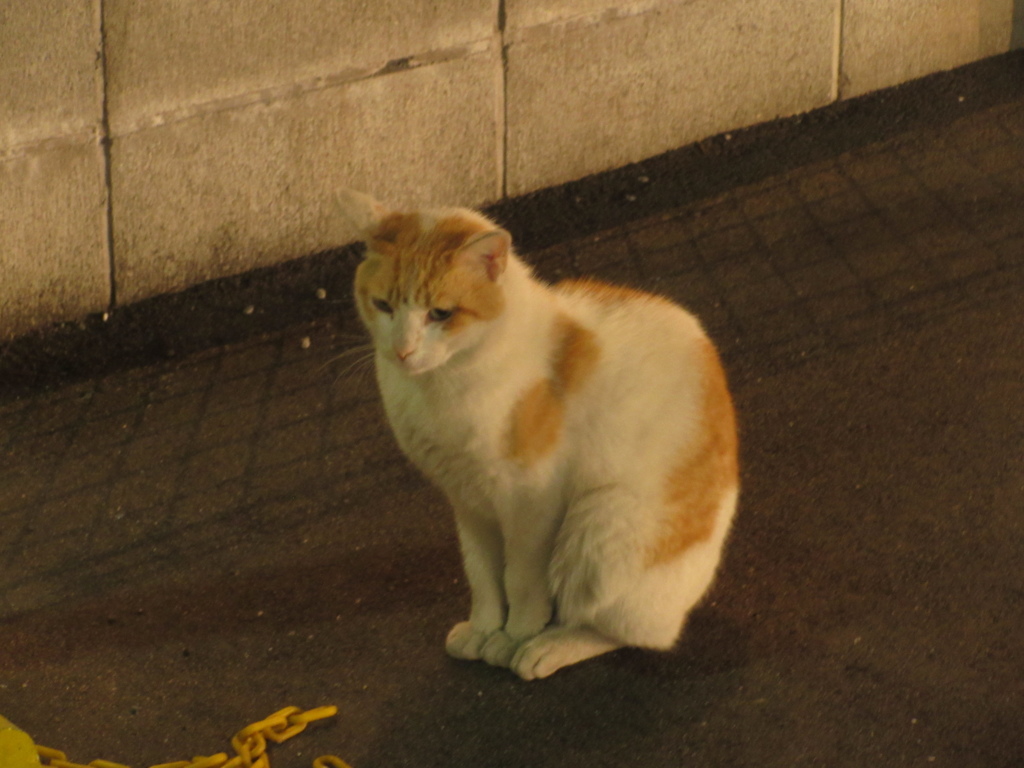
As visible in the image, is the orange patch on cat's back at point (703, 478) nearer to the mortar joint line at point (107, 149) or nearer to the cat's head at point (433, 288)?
the cat's head at point (433, 288)

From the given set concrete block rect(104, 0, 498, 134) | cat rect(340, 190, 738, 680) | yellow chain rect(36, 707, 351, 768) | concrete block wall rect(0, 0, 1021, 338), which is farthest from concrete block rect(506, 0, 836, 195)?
yellow chain rect(36, 707, 351, 768)

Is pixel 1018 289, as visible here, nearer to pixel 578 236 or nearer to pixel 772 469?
pixel 772 469

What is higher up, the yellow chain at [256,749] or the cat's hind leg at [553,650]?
the cat's hind leg at [553,650]

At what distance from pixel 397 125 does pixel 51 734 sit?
2355mm

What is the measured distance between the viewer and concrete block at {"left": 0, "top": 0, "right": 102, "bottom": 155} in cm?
346

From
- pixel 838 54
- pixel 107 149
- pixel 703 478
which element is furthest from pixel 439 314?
pixel 838 54

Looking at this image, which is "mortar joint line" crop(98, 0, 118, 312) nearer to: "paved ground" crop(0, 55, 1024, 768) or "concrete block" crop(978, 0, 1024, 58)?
"paved ground" crop(0, 55, 1024, 768)

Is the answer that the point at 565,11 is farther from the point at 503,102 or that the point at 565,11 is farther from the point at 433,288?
the point at 433,288

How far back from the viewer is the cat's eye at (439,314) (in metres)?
2.15

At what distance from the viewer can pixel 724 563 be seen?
9.37 ft

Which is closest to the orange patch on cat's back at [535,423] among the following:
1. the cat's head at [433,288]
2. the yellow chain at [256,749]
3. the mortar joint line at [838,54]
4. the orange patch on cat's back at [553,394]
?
the orange patch on cat's back at [553,394]

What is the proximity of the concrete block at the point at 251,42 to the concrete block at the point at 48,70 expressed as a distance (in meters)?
0.06

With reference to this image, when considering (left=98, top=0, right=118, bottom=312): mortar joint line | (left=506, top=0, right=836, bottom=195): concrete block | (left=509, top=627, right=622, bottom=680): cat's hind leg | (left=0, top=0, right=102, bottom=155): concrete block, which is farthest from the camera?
(left=506, top=0, right=836, bottom=195): concrete block

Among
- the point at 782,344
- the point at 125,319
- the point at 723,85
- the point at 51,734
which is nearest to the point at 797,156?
the point at 723,85
